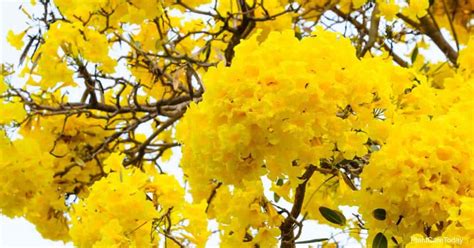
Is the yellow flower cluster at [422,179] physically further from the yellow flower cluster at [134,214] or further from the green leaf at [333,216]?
the yellow flower cluster at [134,214]

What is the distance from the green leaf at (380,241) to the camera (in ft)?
7.51

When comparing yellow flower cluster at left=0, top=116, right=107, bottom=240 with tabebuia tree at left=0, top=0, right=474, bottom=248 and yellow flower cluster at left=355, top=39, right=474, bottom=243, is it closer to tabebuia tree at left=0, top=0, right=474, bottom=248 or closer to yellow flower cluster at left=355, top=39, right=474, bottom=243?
tabebuia tree at left=0, top=0, right=474, bottom=248

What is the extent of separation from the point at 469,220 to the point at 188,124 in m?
0.70

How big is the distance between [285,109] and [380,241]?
1.46 feet

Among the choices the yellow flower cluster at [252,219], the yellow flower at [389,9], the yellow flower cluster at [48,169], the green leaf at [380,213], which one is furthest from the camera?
the yellow flower cluster at [48,169]

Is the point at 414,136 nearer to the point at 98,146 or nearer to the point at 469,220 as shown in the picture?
the point at 469,220

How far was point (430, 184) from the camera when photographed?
2.14m

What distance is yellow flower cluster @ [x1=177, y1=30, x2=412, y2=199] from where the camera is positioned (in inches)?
82.5

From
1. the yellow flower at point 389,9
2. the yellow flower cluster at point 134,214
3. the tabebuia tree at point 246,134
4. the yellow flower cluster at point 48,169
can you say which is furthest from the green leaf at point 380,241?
the yellow flower cluster at point 48,169

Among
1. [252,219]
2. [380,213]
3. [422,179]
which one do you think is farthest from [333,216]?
[422,179]

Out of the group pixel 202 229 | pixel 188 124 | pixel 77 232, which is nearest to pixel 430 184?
pixel 188 124

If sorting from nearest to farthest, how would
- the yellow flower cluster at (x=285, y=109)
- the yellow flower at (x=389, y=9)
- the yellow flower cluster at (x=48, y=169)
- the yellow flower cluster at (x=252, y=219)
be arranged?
the yellow flower cluster at (x=285, y=109)
the yellow flower cluster at (x=252, y=219)
the yellow flower at (x=389, y=9)
the yellow flower cluster at (x=48, y=169)

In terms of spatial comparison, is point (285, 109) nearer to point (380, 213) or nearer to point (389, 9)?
point (380, 213)

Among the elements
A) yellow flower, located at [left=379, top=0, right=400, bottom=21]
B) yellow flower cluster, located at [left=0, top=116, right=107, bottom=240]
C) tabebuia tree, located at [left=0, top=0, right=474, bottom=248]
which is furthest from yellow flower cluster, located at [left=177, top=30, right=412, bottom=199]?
yellow flower cluster, located at [left=0, top=116, right=107, bottom=240]
